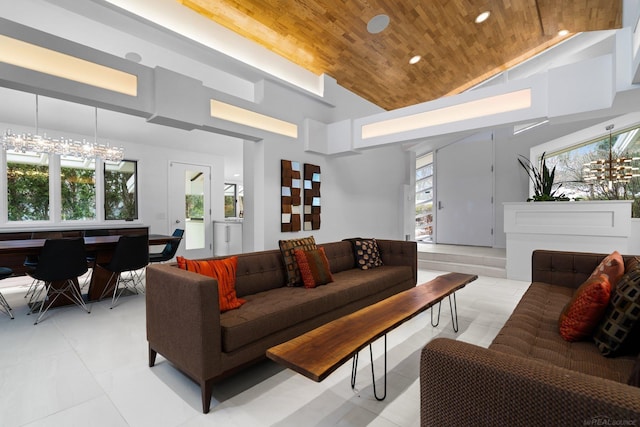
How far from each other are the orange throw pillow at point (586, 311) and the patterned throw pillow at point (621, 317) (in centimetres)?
4

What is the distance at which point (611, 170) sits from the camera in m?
5.22

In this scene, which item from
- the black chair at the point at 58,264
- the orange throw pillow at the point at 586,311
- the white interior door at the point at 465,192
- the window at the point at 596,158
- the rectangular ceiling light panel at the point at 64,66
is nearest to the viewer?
the orange throw pillow at the point at 586,311

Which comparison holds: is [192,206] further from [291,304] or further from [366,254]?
[291,304]

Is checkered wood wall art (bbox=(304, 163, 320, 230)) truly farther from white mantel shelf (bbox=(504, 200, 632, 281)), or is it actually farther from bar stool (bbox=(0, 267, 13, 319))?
bar stool (bbox=(0, 267, 13, 319))

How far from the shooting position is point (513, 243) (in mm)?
5094

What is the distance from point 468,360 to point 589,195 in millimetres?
7240

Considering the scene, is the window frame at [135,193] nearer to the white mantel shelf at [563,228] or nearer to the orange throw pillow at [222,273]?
the orange throw pillow at [222,273]

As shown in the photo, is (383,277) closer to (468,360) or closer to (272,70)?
(468,360)

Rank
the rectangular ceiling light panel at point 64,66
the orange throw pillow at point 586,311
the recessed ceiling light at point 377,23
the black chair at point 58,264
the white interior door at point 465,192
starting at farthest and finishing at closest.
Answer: the white interior door at point 465,192, the recessed ceiling light at point 377,23, the black chair at point 58,264, the rectangular ceiling light panel at point 64,66, the orange throw pillow at point 586,311

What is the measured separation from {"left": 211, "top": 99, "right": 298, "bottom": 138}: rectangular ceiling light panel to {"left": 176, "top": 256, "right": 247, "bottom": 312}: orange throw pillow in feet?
7.04

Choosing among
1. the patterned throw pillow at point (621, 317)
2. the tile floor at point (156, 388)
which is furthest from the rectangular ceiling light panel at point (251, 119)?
the patterned throw pillow at point (621, 317)

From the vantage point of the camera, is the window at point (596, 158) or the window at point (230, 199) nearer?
the window at point (596, 158)

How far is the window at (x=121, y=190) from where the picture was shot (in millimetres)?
6113

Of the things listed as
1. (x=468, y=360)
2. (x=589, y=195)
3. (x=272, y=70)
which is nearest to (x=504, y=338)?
(x=468, y=360)
